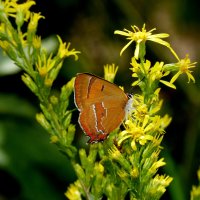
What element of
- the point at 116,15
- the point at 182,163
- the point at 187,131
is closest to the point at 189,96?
the point at 187,131

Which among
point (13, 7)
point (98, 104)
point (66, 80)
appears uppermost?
point (13, 7)

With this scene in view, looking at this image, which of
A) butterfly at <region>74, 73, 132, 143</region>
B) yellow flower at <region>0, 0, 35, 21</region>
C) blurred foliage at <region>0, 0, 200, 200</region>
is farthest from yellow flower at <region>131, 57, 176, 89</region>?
blurred foliage at <region>0, 0, 200, 200</region>

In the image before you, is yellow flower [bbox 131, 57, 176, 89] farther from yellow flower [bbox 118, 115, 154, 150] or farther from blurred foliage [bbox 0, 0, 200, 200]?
blurred foliage [bbox 0, 0, 200, 200]

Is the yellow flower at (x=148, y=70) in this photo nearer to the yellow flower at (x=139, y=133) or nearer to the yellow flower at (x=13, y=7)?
the yellow flower at (x=139, y=133)

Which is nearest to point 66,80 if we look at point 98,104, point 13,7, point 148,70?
point 13,7

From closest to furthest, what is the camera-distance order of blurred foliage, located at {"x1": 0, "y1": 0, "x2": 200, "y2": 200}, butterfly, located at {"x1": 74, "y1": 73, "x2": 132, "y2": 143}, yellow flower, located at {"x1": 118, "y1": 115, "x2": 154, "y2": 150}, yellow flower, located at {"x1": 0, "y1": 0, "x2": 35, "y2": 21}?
yellow flower, located at {"x1": 118, "y1": 115, "x2": 154, "y2": 150} → butterfly, located at {"x1": 74, "y1": 73, "x2": 132, "y2": 143} → yellow flower, located at {"x1": 0, "y1": 0, "x2": 35, "y2": 21} → blurred foliage, located at {"x1": 0, "y1": 0, "x2": 200, "y2": 200}

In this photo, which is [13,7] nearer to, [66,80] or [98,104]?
[98,104]
